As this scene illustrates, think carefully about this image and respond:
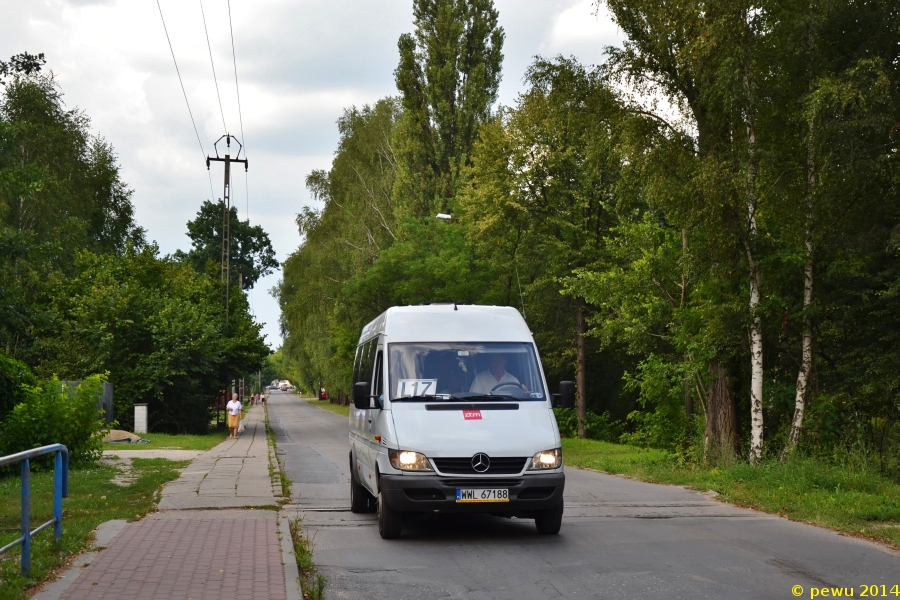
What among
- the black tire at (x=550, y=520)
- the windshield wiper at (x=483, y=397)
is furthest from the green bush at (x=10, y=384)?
the black tire at (x=550, y=520)

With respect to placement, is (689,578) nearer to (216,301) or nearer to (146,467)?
(146,467)

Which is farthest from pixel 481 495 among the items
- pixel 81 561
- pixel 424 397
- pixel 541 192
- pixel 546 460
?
pixel 541 192

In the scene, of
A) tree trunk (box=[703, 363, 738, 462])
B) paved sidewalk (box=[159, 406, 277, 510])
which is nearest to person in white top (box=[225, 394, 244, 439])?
paved sidewalk (box=[159, 406, 277, 510])

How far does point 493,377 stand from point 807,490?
19.6ft

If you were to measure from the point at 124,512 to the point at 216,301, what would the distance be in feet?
127

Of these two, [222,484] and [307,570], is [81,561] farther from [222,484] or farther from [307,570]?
[222,484]

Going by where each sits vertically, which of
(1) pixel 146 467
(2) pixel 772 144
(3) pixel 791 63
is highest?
(3) pixel 791 63

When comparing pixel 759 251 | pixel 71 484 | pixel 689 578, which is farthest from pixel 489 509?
pixel 759 251

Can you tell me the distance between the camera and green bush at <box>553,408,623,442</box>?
38.4 metres

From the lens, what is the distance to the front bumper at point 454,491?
954 cm

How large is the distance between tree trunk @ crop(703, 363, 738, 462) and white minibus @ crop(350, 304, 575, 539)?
9.90m

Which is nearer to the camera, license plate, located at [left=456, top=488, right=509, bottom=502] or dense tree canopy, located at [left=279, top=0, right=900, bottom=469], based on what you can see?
license plate, located at [left=456, top=488, right=509, bottom=502]

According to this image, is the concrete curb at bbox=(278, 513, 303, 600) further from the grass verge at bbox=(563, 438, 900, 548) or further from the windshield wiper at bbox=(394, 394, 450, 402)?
the grass verge at bbox=(563, 438, 900, 548)

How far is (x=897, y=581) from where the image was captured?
304 inches
